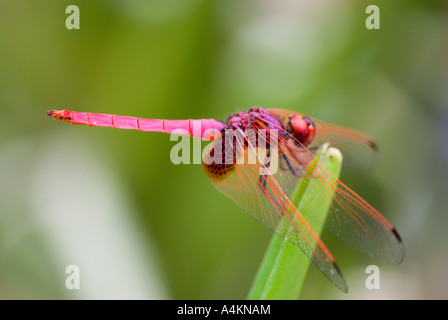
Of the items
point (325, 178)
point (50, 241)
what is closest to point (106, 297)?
point (50, 241)

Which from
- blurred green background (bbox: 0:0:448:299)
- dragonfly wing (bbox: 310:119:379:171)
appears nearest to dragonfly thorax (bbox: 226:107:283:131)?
blurred green background (bbox: 0:0:448:299)

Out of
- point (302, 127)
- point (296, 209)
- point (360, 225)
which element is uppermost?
point (302, 127)

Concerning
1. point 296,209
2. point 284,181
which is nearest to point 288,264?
point 296,209

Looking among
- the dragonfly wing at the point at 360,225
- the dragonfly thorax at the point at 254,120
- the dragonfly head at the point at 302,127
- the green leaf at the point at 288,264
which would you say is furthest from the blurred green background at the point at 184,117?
the green leaf at the point at 288,264

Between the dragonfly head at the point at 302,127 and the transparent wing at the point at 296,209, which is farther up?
the dragonfly head at the point at 302,127

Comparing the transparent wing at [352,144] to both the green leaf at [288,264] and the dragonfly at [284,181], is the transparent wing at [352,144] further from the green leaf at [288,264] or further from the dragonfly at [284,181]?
the green leaf at [288,264]

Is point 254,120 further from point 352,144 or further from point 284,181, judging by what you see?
point 352,144

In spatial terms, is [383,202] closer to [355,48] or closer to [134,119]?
[355,48]
